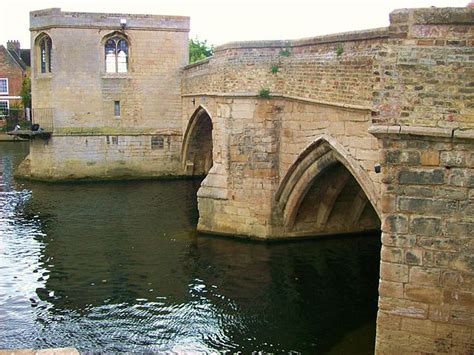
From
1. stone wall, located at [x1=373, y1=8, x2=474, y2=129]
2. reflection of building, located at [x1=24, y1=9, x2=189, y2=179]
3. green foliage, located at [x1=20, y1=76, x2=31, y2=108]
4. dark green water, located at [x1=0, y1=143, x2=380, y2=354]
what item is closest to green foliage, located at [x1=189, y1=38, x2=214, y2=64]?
green foliage, located at [x1=20, y1=76, x2=31, y2=108]

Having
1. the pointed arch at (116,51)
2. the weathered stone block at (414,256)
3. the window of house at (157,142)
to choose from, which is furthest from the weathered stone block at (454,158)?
the pointed arch at (116,51)

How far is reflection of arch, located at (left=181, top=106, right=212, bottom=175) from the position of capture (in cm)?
2677

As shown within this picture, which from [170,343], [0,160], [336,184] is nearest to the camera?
[170,343]

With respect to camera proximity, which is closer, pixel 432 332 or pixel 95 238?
pixel 432 332

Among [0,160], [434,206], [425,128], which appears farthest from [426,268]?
[0,160]

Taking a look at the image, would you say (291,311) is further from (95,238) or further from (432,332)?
(95,238)

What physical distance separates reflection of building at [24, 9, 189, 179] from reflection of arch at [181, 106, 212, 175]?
0.63 m

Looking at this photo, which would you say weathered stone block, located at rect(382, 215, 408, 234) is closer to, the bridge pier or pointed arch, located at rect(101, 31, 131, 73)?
the bridge pier

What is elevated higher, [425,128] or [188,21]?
[188,21]

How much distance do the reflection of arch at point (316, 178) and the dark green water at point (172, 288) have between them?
2.65 feet

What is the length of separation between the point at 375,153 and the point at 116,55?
1772 centimetres

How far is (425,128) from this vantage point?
7.80 m

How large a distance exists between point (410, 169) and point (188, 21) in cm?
2120

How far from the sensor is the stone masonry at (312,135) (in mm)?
7844
